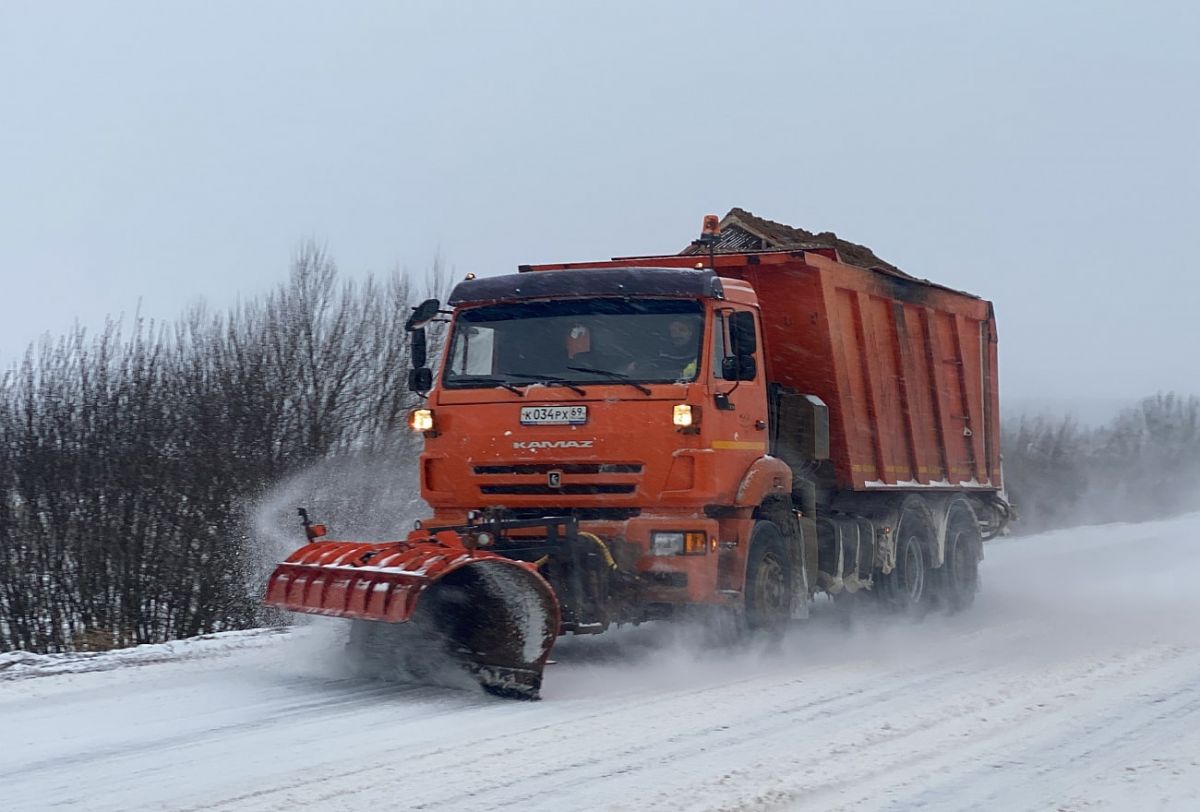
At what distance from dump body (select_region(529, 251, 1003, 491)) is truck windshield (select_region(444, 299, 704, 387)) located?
1.32 meters

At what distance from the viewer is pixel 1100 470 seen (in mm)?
43375

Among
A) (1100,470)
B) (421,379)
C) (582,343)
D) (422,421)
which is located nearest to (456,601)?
(422,421)

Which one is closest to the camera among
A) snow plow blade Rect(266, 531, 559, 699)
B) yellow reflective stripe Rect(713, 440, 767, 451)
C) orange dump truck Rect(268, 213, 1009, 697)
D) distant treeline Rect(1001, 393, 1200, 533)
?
snow plow blade Rect(266, 531, 559, 699)

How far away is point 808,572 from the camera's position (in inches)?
416

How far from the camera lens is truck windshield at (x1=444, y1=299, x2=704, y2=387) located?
30.4ft

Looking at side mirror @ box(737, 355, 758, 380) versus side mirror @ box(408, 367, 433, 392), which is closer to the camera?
side mirror @ box(737, 355, 758, 380)

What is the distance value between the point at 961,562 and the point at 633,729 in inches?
332

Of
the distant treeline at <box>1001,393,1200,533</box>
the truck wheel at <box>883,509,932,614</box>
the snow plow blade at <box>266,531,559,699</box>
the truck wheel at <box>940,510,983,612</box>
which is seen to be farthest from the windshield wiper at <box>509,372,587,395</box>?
the distant treeline at <box>1001,393,1200,533</box>

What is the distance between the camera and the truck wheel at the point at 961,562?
46.4 feet

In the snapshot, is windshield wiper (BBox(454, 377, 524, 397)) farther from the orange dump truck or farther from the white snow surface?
the white snow surface

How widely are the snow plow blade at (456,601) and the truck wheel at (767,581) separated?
2212mm

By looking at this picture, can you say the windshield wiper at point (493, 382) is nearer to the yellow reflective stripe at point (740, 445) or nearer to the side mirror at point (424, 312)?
the side mirror at point (424, 312)

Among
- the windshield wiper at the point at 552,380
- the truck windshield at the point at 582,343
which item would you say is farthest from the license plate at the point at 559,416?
the truck windshield at the point at 582,343

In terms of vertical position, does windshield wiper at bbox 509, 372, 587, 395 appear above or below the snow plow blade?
above
